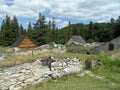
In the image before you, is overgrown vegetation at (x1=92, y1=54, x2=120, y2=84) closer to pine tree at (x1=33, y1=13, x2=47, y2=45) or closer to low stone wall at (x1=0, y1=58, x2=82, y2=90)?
low stone wall at (x1=0, y1=58, x2=82, y2=90)

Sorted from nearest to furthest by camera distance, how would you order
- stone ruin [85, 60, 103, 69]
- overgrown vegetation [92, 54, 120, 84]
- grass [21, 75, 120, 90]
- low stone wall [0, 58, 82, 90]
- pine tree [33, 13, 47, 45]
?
low stone wall [0, 58, 82, 90], grass [21, 75, 120, 90], overgrown vegetation [92, 54, 120, 84], stone ruin [85, 60, 103, 69], pine tree [33, 13, 47, 45]

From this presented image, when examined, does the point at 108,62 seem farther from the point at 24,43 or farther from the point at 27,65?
the point at 24,43

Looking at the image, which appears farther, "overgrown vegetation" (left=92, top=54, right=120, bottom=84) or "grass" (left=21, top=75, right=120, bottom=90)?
"overgrown vegetation" (left=92, top=54, right=120, bottom=84)

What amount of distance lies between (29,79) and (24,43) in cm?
3791

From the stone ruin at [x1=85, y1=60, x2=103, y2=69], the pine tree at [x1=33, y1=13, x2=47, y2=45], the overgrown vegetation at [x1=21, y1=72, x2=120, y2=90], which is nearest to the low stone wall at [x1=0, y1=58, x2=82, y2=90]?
the overgrown vegetation at [x1=21, y1=72, x2=120, y2=90]

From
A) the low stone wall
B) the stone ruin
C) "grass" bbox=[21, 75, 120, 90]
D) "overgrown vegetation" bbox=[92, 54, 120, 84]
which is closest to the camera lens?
the low stone wall

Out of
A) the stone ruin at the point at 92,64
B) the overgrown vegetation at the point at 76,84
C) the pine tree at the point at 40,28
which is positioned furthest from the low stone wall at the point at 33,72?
the pine tree at the point at 40,28

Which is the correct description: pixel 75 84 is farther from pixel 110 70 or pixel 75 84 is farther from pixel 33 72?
Result: pixel 110 70

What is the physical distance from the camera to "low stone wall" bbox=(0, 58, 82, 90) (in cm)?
851

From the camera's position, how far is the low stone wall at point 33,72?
8508mm

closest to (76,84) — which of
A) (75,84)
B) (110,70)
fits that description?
(75,84)

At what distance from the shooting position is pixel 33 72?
952 centimetres

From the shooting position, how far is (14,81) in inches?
344

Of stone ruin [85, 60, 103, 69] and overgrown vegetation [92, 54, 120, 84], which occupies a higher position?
stone ruin [85, 60, 103, 69]
